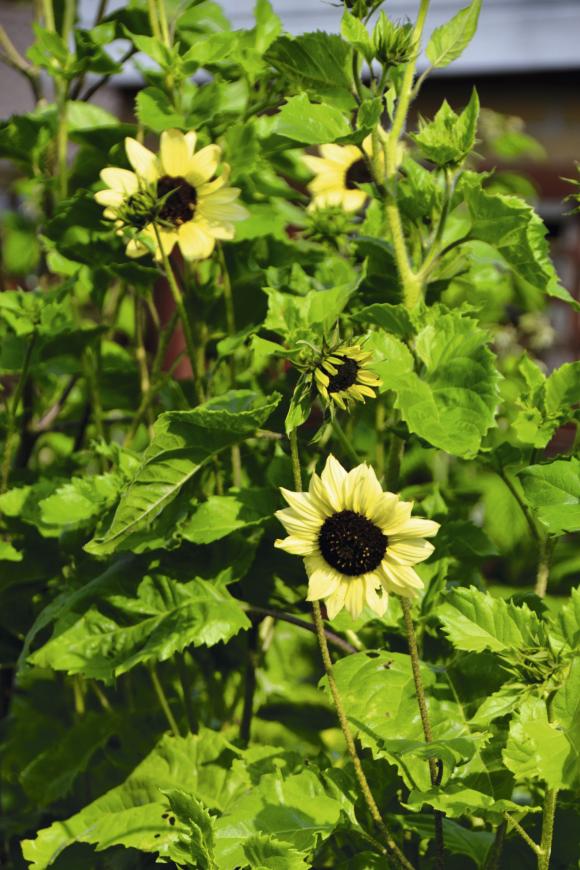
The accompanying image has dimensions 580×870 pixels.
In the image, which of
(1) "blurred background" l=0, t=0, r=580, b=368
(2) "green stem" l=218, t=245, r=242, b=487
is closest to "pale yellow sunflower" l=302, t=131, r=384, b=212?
(2) "green stem" l=218, t=245, r=242, b=487

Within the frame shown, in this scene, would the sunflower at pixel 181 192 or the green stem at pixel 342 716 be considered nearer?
the green stem at pixel 342 716

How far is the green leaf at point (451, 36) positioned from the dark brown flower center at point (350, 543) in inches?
16.0

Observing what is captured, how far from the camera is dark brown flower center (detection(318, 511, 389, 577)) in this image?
0.77m

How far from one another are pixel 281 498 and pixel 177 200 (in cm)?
31

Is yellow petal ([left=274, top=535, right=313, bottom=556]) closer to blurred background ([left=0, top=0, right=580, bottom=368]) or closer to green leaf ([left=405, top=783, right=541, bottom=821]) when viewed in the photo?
green leaf ([left=405, top=783, right=541, bottom=821])

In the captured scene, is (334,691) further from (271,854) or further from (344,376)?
(344,376)

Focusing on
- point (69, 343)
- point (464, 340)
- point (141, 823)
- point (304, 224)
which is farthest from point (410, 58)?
point (141, 823)

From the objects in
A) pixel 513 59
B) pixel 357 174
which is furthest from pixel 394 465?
pixel 513 59

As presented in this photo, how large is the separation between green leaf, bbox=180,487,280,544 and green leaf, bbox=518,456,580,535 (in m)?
0.22

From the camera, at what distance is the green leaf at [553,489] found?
0.81 meters

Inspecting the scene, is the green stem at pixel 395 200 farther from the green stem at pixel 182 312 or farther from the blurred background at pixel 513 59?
the blurred background at pixel 513 59

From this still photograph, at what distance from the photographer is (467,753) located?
2.45 ft

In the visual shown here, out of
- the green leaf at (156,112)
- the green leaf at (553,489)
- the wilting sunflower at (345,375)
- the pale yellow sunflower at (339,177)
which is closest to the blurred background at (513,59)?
the pale yellow sunflower at (339,177)

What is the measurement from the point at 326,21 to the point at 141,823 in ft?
17.3
